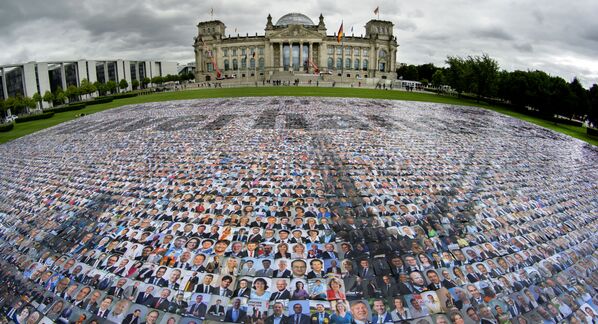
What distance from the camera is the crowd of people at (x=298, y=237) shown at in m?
5.86

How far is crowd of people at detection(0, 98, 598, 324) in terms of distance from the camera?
586 centimetres

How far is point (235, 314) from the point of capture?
562 centimetres

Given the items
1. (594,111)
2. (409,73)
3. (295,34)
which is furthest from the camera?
(409,73)

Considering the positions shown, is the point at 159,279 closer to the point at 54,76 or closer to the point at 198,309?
the point at 198,309

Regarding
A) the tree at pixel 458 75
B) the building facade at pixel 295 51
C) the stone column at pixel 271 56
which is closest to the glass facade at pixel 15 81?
the building facade at pixel 295 51

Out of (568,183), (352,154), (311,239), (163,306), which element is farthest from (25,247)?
(568,183)

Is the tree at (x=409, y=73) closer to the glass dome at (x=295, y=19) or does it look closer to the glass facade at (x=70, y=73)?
the glass dome at (x=295, y=19)

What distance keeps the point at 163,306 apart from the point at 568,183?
14724 mm

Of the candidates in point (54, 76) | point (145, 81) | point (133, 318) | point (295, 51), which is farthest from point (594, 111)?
point (54, 76)

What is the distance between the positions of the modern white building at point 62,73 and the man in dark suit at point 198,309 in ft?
288

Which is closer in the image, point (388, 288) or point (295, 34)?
point (388, 288)

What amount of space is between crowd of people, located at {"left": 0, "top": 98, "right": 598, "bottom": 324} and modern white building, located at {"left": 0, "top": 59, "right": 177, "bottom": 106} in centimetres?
7784

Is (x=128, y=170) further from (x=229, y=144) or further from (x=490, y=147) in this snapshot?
(x=490, y=147)

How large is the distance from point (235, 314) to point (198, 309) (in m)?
A: 0.67
